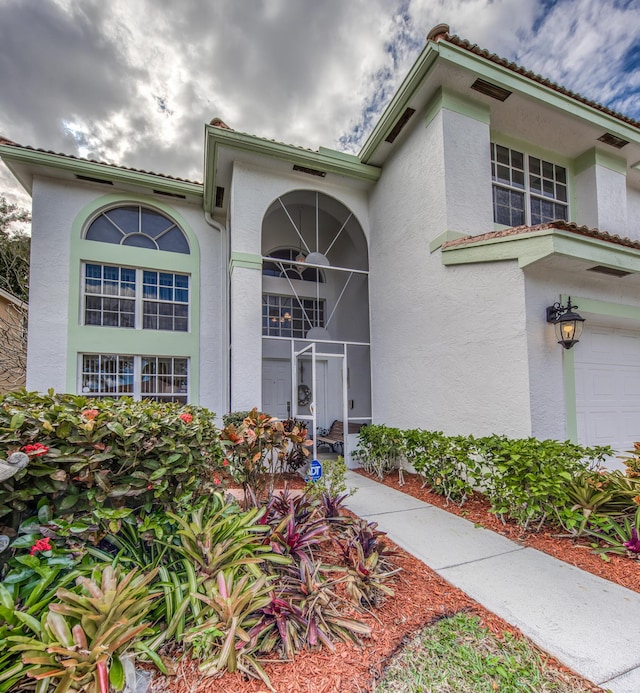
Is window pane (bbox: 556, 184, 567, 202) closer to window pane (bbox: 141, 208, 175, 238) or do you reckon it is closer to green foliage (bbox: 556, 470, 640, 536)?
green foliage (bbox: 556, 470, 640, 536)

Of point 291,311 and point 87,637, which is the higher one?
point 291,311

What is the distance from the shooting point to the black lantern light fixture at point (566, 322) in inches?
185

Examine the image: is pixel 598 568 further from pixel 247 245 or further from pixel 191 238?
pixel 191 238

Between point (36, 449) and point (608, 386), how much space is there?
7.62 metres

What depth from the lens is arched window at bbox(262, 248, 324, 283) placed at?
1068 cm

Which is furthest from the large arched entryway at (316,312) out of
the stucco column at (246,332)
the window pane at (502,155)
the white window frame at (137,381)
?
the window pane at (502,155)

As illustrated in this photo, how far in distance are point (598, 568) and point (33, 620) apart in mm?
4383

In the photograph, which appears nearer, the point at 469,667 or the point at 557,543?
the point at 469,667

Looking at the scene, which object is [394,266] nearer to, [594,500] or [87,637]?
[594,500]

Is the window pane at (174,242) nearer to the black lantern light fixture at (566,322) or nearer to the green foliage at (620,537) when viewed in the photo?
the black lantern light fixture at (566,322)

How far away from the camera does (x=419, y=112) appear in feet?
21.7

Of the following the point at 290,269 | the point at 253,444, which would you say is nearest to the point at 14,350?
the point at 290,269

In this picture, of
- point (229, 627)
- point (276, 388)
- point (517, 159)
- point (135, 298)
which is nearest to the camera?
point (229, 627)

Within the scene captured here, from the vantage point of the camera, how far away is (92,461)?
91.7 inches
